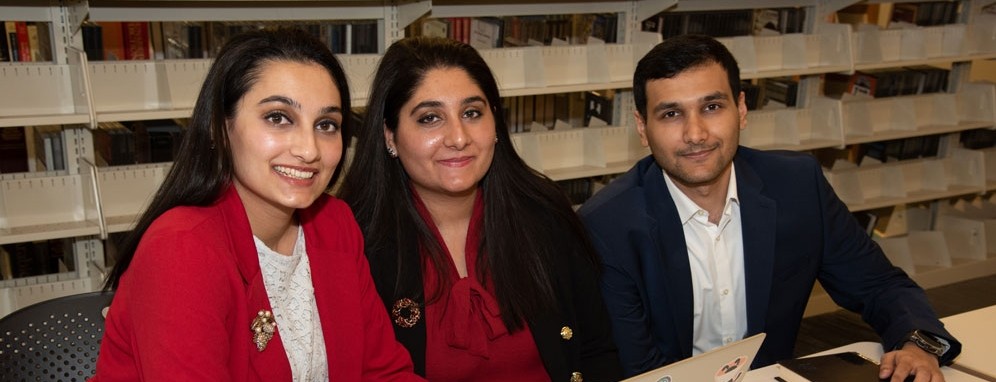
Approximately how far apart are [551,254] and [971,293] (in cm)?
349

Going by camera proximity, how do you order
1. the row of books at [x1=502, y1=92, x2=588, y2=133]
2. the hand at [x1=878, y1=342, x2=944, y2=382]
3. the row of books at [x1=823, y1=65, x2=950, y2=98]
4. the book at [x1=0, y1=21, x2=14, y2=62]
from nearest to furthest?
the hand at [x1=878, y1=342, x2=944, y2=382]
the book at [x1=0, y1=21, x2=14, y2=62]
the row of books at [x1=502, y1=92, x2=588, y2=133]
the row of books at [x1=823, y1=65, x2=950, y2=98]

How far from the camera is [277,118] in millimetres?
1520

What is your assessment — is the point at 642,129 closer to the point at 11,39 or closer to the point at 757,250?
the point at 757,250

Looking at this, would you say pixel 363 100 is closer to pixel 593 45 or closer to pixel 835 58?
pixel 593 45

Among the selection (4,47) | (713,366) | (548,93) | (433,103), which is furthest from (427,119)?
(4,47)

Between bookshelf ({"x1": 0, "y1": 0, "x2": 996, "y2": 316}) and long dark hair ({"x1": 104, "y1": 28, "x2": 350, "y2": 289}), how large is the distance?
1631mm

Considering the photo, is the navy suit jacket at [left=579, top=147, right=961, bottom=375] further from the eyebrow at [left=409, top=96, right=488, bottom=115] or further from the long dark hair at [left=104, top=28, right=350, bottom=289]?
the long dark hair at [left=104, top=28, right=350, bottom=289]

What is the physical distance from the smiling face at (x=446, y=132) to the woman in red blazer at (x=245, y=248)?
267 millimetres

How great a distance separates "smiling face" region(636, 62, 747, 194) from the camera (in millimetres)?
2086

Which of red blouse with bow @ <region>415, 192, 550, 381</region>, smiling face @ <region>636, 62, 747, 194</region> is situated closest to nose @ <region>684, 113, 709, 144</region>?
smiling face @ <region>636, 62, 747, 194</region>

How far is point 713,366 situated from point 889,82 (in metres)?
3.81

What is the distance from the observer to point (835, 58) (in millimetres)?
4340

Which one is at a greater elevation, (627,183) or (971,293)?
(627,183)

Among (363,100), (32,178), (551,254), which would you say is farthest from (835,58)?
(32,178)
